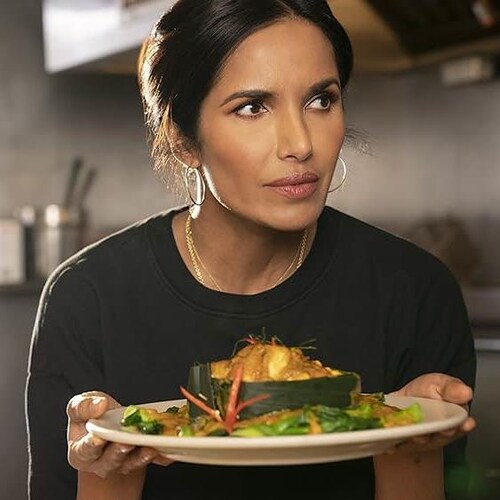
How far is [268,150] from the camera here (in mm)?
1470

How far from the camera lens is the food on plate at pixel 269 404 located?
1194 millimetres

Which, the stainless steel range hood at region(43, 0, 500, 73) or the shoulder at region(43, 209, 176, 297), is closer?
the shoulder at region(43, 209, 176, 297)

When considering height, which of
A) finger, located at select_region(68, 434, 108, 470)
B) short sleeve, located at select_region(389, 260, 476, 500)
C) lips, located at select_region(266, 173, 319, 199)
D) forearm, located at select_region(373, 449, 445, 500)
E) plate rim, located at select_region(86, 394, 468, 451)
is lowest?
forearm, located at select_region(373, 449, 445, 500)

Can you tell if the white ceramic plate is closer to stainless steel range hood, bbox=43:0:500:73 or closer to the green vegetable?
the green vegetable

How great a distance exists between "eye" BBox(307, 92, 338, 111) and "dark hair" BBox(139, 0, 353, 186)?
118mm

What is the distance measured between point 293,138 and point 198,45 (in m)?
0.24

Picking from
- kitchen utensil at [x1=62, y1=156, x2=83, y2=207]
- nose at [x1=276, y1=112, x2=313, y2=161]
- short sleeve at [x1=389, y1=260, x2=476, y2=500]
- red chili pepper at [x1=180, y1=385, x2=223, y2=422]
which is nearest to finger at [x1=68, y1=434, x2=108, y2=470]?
red chili pepper at [x1=180, y1=385, x2=223, y2=422]

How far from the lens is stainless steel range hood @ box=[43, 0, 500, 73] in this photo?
374 centimetres

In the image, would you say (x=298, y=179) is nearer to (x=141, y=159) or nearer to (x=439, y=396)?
(x=439, y=396)

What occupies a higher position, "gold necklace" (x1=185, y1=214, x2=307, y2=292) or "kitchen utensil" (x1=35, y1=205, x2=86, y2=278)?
"kitchen utensil" (x1=35, y1=205, x2=86, y2=278)

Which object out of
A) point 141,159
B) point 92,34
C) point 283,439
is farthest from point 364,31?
point 283,439

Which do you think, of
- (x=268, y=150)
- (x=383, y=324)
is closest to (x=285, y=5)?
(x=268, y=150)

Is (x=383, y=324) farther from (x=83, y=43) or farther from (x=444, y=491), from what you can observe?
(x=83, y=43)

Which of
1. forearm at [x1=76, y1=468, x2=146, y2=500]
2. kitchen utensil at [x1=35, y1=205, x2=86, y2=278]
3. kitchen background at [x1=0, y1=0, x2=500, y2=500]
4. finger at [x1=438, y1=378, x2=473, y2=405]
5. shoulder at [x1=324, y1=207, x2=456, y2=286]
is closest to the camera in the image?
finger at [x1=438, y1=378, x2=473, y2=405]
